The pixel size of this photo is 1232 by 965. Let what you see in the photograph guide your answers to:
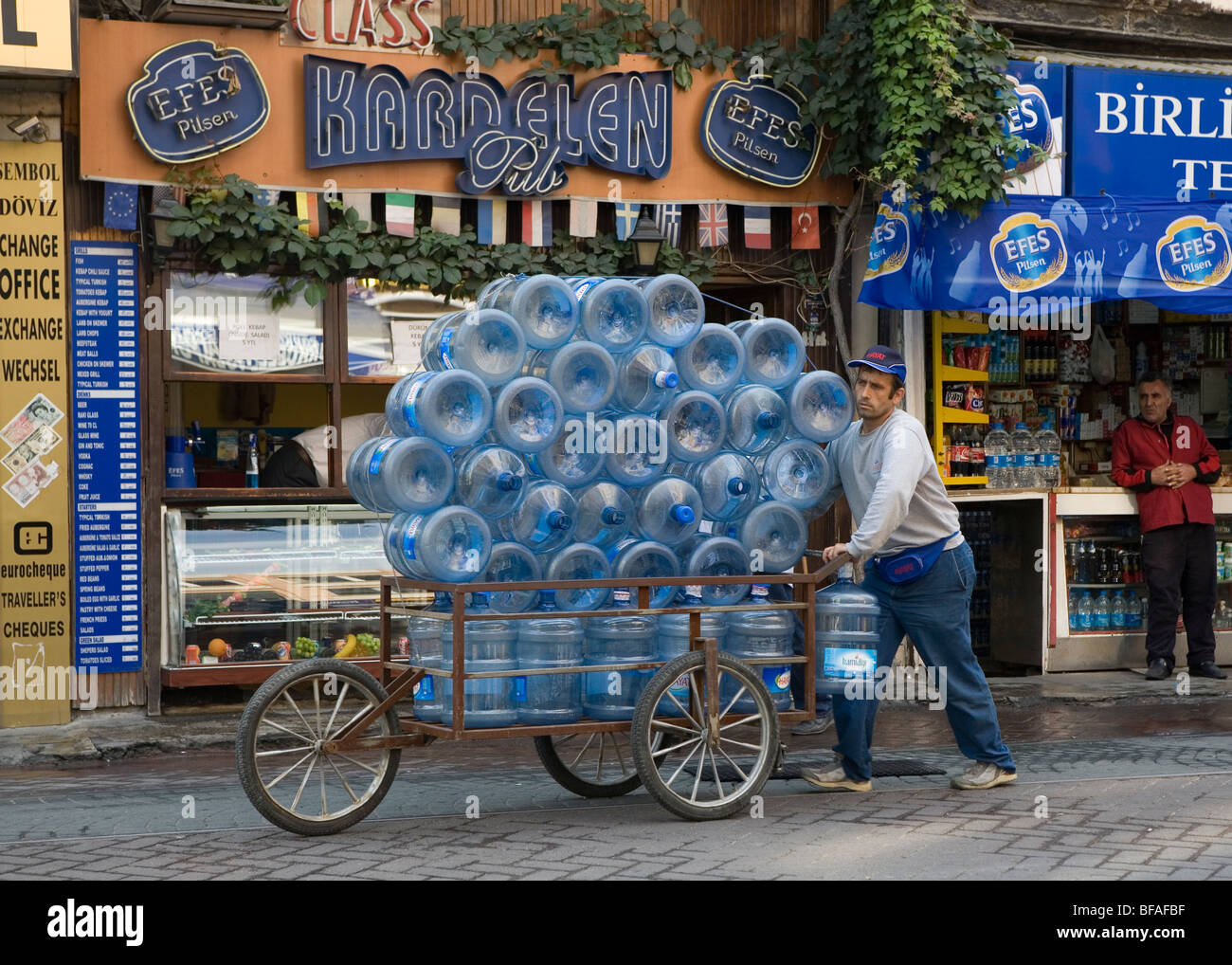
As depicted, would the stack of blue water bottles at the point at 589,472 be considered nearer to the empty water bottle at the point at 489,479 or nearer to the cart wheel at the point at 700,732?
the empty water bottle at the point at 489,479

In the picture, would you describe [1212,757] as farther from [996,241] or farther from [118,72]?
[118,72]

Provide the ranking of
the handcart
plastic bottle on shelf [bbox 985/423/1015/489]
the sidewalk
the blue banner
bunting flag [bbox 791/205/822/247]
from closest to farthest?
the handcart < the sidewalk < the blue banner < bunting flag [bbox 791/205/822/247] < plastic bottle on shelf [bbox 985/423/1015/489]

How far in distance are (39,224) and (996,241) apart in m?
6.31

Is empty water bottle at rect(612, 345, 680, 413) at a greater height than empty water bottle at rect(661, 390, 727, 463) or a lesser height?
greater

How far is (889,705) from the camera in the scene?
11.1m

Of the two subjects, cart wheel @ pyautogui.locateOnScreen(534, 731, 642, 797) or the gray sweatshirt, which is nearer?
the gray sweatshirt

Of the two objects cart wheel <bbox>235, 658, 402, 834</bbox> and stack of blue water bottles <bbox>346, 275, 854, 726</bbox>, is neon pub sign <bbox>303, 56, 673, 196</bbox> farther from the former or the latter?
cart wheel <bbox>235, 658, 402, 834</bbox>

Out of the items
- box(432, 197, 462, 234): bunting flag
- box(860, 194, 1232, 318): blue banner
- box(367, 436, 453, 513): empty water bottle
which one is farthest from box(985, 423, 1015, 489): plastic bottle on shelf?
box(367, 436, 453, 513): empty water bottle

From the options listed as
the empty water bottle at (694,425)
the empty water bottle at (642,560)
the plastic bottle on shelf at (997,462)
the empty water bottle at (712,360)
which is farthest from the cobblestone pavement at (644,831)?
the plastic bottle on shelf at (997,462)

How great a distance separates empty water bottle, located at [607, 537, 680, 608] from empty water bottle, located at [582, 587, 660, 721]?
121 millimetres

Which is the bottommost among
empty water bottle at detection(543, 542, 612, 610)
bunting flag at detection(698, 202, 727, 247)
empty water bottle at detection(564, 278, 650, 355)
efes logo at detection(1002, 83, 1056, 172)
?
empty water bottle at detection(543, 542, 612, 610)

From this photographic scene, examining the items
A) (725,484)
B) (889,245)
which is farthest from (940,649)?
(889,245)

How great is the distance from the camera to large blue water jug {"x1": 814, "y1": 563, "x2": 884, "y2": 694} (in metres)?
7.13

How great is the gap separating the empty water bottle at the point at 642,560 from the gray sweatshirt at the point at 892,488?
822 millimetres
